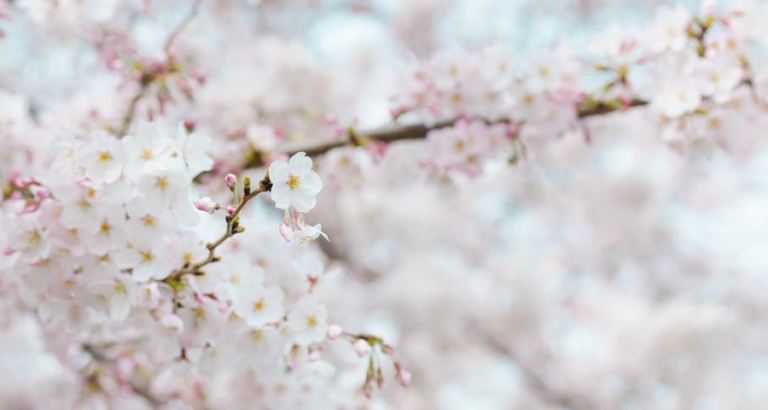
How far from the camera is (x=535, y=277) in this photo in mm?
5766

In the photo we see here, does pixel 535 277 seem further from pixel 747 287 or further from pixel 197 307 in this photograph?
pixel 197 307

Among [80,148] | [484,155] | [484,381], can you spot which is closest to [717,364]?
[484,381]

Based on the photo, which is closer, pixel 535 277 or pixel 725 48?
pixel 725 48

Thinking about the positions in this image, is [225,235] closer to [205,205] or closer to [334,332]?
[205,205]

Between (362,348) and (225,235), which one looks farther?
(362,348)

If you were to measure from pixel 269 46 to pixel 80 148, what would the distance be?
112 inches

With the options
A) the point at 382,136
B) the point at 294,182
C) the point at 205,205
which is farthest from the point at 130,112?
the point at 294,182

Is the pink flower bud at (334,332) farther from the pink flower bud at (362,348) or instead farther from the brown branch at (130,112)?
the brown branch at (130,112)

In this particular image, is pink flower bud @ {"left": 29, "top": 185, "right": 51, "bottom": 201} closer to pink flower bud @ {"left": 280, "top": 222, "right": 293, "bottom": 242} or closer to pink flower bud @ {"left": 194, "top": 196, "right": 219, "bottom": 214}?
pink flower bud @ {"left": 194, "top": 196, "right": 219, "bottom": 214}

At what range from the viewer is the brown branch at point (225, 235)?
41.2 inches

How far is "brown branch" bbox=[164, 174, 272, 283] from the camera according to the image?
3.43 ft

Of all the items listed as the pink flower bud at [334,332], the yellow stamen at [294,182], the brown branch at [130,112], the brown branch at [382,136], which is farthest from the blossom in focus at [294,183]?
the brown branch at [130,112]

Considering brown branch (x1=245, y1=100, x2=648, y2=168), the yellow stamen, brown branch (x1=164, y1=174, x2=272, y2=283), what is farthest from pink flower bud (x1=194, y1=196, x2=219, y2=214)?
brown branch (x1=245, y1=100, x2=648, y2=168)

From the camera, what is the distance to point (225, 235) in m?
1.15
